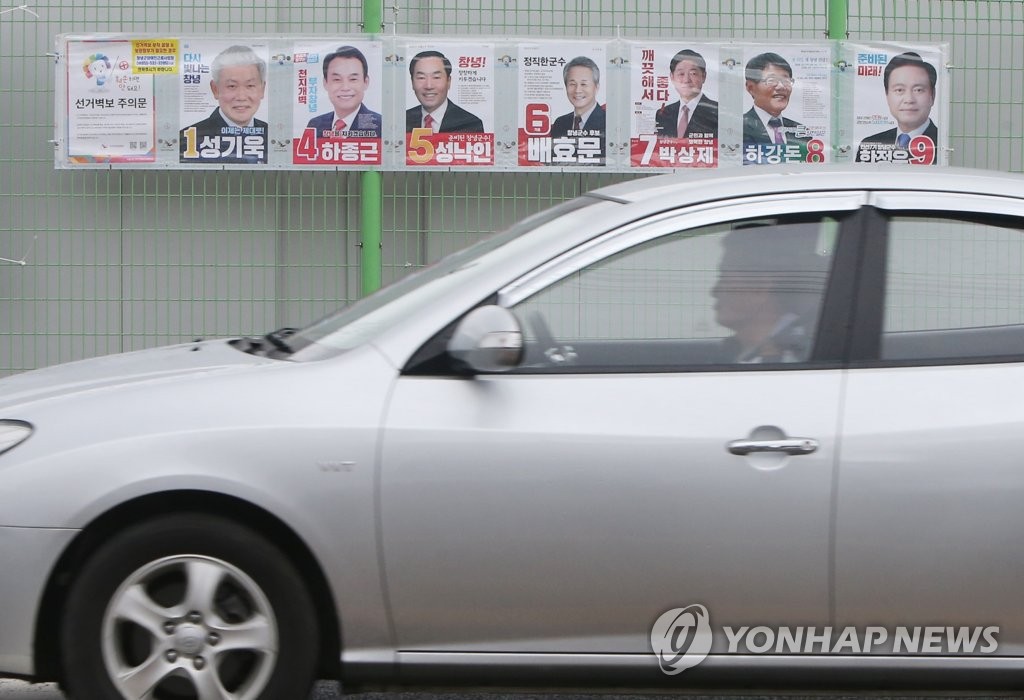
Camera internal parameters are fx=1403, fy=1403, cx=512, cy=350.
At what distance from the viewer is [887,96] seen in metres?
8.85

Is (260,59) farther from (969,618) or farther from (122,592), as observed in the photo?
(969,618)

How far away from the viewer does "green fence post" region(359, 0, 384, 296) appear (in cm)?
870

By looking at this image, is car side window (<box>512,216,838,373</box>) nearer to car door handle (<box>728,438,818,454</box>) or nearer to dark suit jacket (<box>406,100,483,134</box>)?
car door handle (<box>728,438,818,454</box>)

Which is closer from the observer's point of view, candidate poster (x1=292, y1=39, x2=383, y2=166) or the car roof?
the car roof

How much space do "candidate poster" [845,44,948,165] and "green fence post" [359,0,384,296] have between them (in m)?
3.02

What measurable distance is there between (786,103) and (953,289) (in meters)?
5.31

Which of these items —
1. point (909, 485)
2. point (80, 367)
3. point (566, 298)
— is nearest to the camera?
point (909, 485)

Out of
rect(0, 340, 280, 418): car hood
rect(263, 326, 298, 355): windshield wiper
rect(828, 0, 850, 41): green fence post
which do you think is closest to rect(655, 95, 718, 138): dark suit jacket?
rect(828, 0, 850, 41): green fence post

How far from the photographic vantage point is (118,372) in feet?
12.9

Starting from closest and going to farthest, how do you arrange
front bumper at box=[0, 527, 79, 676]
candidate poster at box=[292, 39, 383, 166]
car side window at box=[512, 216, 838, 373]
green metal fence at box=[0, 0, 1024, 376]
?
front bumper at box=[0, 527, 79, 676] < car side window at box=[512, 216, 838, 373] < candidate poster at box=[292, 39, 383, 166] < green metal fence at box=[0, 0, 1024, 376]

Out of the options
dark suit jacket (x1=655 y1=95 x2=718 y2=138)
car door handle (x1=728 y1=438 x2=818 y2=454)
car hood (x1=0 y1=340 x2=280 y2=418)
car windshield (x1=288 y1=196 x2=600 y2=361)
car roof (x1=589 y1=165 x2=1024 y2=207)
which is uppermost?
dark suit jacket (x1=655 y1=95 x2=718 y2=138)

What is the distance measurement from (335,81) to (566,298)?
17.5 ft

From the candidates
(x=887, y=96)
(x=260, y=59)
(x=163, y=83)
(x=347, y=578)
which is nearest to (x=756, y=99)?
(x=887, y=96)

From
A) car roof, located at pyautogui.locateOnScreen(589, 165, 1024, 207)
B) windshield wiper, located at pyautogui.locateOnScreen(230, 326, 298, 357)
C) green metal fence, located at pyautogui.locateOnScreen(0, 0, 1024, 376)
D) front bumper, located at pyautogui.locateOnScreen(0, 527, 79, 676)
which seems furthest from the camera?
green metal fence, located at pyautogui.locateOnScreen(0, 0, 1024, 376)
